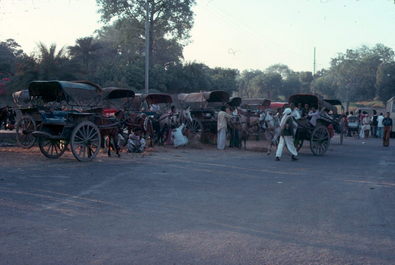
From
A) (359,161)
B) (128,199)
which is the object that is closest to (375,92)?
(359,161)

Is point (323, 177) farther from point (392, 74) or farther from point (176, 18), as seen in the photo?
point (392, 74)

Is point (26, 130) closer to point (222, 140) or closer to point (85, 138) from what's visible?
point (85, 138)

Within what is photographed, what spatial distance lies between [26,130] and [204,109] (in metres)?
8.68

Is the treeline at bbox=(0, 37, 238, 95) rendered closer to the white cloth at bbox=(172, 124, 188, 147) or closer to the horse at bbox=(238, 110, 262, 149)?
the horse at bbox=(238, 110, 262, 149)

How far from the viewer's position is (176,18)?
42.4 meters

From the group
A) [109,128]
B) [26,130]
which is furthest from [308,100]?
[26,130]

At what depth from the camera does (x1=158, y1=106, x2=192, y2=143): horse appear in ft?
62.5

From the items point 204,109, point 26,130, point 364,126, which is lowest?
point 364,126

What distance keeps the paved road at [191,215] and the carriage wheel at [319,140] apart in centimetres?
499

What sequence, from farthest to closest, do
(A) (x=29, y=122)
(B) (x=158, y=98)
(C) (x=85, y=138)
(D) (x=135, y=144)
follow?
(B) (x=158, y=98)
(D) (x=135, y=144)
(A) (x=29, y=122)
(C) (x=85, y=138)

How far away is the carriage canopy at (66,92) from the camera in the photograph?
13375 mm

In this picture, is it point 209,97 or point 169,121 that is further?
point 209,97

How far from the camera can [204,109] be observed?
841 inches

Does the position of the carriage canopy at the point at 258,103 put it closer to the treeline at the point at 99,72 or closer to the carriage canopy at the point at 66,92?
the treeline at the point at 99,72
